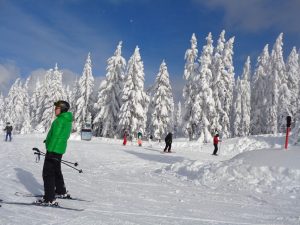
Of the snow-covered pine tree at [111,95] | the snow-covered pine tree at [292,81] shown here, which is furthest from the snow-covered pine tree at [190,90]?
the snow-covered pine tree at [292,81]

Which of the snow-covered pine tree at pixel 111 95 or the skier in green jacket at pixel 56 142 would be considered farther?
the snow-covered pine tree at pixel 111 95

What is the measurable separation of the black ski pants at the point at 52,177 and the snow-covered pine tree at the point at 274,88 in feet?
168

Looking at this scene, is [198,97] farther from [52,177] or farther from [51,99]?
[52,177]

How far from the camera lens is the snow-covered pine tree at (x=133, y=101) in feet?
145

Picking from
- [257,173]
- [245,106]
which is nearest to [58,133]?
[257,173]

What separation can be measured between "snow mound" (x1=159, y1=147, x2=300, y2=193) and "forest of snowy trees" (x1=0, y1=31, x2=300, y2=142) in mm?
28778

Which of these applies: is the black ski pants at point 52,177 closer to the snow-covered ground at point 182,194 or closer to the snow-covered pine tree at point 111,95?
the snow-covered ground at point 182,194

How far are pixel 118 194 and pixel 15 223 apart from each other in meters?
3.93

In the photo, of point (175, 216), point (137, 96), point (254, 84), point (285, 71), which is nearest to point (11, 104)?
point (137, 96)

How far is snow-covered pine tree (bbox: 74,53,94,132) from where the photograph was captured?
5312 cm

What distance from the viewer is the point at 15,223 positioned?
5.16 meters

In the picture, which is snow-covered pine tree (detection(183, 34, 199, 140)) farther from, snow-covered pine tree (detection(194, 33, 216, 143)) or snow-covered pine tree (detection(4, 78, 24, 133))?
snow-covered pine tree (detection(4, 78, 24, 133))

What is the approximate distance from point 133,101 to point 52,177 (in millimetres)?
37427

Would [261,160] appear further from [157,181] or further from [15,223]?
[15,223]
